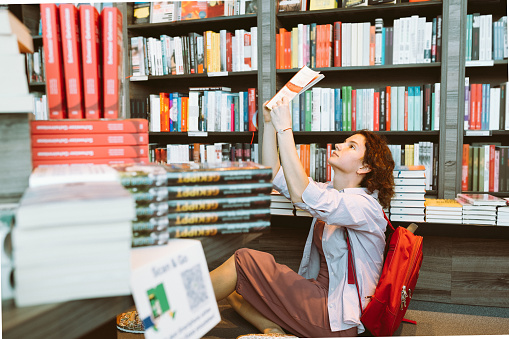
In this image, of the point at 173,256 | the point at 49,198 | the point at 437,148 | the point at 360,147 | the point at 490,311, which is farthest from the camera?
the point at 437,148

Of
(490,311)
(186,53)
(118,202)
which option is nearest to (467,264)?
(490,311)

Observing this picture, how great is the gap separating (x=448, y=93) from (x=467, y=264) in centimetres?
100

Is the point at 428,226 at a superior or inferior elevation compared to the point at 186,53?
inferior

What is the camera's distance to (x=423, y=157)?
2680 mm

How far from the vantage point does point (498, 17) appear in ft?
8.95

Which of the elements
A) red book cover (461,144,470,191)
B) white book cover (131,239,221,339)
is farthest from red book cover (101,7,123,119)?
red book cover (461,144,470,191)

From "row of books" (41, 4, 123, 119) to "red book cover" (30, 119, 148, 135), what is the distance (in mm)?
109

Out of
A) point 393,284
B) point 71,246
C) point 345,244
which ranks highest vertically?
point 71,246

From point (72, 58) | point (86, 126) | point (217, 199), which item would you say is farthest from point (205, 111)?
point (217, 199)

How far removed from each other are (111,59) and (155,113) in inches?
78.2

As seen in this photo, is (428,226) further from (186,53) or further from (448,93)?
(186,53)

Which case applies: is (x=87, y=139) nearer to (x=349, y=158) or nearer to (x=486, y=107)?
(x=349, y=158)

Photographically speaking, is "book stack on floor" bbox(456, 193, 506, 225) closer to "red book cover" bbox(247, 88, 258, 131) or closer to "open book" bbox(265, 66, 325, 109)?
"open book" bbox(265, 66, 325, 109)

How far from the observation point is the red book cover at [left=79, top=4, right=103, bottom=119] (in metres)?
1.12
